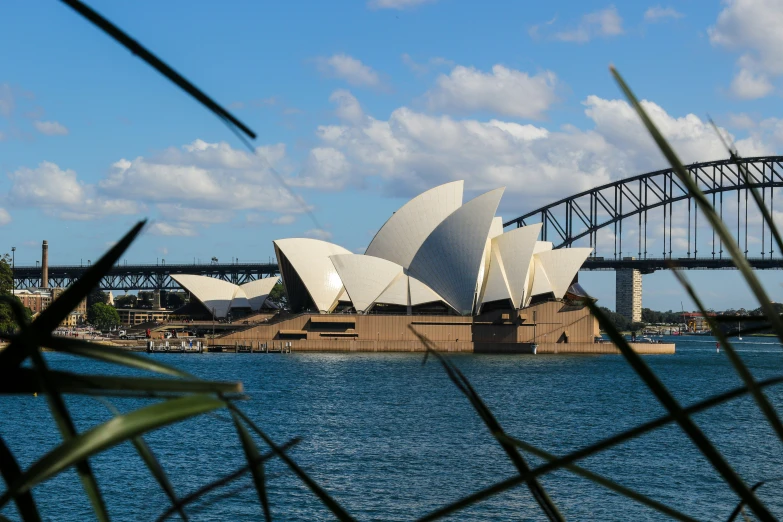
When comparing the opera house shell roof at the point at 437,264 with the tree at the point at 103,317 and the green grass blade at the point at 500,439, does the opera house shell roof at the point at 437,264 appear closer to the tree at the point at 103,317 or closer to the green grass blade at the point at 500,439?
the tree at the point at 103,317

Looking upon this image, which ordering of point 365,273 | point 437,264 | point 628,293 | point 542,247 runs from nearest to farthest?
point 437,264 < point 365,273 < point 542,247 < point 628,293

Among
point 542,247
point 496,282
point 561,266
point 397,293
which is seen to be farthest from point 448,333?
point 542,247

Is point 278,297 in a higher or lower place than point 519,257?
lower

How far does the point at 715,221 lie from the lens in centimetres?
128

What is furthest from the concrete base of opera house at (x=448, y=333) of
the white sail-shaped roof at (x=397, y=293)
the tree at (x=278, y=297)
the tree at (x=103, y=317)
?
the tree at (x=278, y=297)

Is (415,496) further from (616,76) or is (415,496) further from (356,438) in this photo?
(616,76)

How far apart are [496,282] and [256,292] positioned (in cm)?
3897

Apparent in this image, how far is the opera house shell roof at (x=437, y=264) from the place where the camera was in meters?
83.1

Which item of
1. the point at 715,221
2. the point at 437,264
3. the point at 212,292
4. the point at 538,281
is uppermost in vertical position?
the point at 437,264

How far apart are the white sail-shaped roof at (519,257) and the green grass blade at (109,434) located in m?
84.0

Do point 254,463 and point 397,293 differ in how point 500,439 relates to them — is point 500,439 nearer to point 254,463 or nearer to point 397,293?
point 254,463

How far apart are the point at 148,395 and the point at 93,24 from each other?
0.51 m

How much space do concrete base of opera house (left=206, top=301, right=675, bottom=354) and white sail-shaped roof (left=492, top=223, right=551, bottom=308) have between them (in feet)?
7.15

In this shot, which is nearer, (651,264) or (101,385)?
(101,385)
